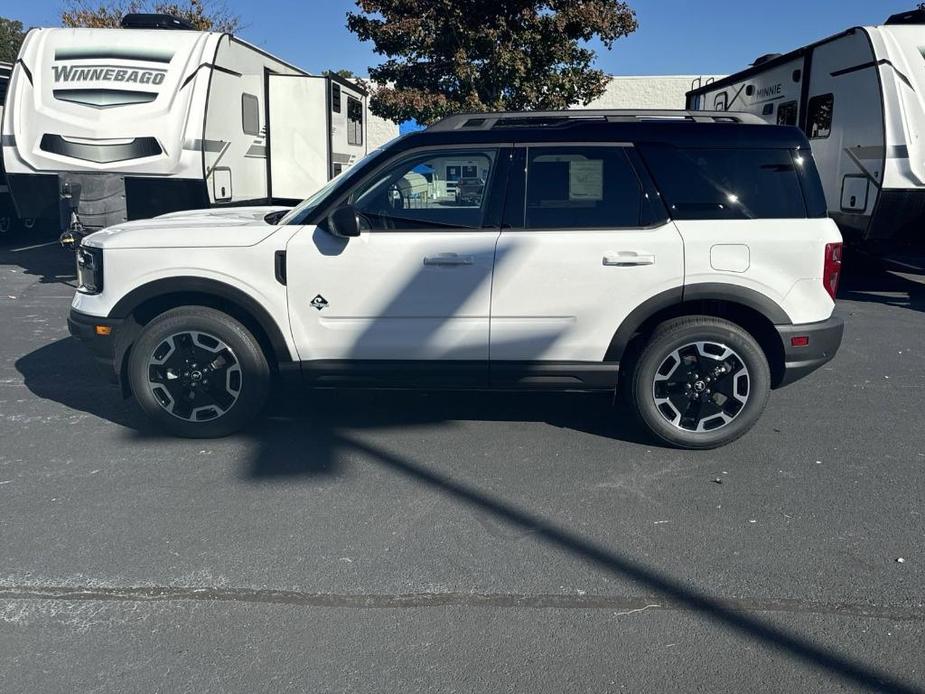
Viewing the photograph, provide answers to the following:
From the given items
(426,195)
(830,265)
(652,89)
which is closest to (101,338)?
(426,195)

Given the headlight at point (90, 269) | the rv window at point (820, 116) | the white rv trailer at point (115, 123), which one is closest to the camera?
the headlight at point (90, 269)

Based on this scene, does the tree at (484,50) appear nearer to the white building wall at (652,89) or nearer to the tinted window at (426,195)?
the tinted window at (426,195)

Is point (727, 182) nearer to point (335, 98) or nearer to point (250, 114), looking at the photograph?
point (250, 114)

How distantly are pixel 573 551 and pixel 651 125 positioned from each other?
2.62 m

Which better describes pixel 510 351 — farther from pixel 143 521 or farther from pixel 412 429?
pixel 143 521

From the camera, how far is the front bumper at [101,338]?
A: 5.10 meters

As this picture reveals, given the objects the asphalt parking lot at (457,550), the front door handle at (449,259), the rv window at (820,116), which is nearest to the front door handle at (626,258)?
the front door handle at (449,259)

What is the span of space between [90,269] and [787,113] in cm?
992

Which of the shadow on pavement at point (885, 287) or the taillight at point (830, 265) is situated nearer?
the taillight at point (830, 265)

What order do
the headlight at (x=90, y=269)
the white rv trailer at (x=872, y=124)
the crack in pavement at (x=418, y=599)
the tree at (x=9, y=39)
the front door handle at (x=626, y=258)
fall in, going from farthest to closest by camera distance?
the tree at (x=9, y=39) → the white rv trailer at (x=872, y=124) → the headlight at (x=90, y=269) → the front door handle at (x=626, y=258) → the crack in pavement at (x=418, y=599)

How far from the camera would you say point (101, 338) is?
512cm

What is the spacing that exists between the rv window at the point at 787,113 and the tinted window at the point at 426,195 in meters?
→ 7.75

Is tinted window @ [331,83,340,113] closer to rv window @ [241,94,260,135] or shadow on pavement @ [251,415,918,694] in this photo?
rv window @ [241,94,260,135]

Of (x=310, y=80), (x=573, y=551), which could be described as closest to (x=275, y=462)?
(x=573, y=551)
